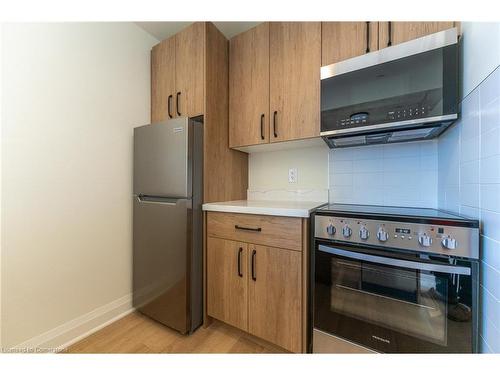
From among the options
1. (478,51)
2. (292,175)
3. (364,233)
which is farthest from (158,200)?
(478,51)

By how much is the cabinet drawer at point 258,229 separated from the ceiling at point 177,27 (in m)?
1.50

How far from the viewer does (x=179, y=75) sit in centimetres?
159

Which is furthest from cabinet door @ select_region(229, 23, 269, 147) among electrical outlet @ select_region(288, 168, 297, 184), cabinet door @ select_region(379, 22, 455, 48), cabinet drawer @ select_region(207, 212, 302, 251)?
cabinet door @ select_region(379, 22, 455, 48)

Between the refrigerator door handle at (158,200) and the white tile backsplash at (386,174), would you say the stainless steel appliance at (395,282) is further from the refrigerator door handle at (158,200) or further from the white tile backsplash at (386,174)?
the refrigerator door handle at (158,200)

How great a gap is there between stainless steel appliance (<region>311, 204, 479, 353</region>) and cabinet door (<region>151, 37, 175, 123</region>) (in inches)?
58.7

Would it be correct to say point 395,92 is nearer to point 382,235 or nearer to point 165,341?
point 382,235

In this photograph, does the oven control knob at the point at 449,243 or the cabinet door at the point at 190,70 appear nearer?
the oven control knob at the point at 449,243

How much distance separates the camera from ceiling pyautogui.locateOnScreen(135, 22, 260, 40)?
5.30 feet

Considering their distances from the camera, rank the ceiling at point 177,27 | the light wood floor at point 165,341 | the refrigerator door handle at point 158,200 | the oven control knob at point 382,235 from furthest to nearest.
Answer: the ceiling at point 177,27, the refrigerator door handle at point 158,200, the light wood floor at point 165,341, the oven control knob at point 382,235

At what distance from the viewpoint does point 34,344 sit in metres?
1.18

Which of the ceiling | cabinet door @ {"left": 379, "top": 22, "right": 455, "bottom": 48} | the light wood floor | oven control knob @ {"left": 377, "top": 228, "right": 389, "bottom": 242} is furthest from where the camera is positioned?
the ceiling

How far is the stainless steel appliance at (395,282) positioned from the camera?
0.77 metres

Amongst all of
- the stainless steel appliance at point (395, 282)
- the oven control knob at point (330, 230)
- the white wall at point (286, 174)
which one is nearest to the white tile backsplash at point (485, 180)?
the stainless steel appliance at point (395, 282)

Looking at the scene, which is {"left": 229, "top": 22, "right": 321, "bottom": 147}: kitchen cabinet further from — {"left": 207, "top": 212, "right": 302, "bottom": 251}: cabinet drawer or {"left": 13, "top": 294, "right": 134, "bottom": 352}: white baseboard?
{"left": 13, "top": 294, "right": 134, "bottom": 352}: white baseboard
